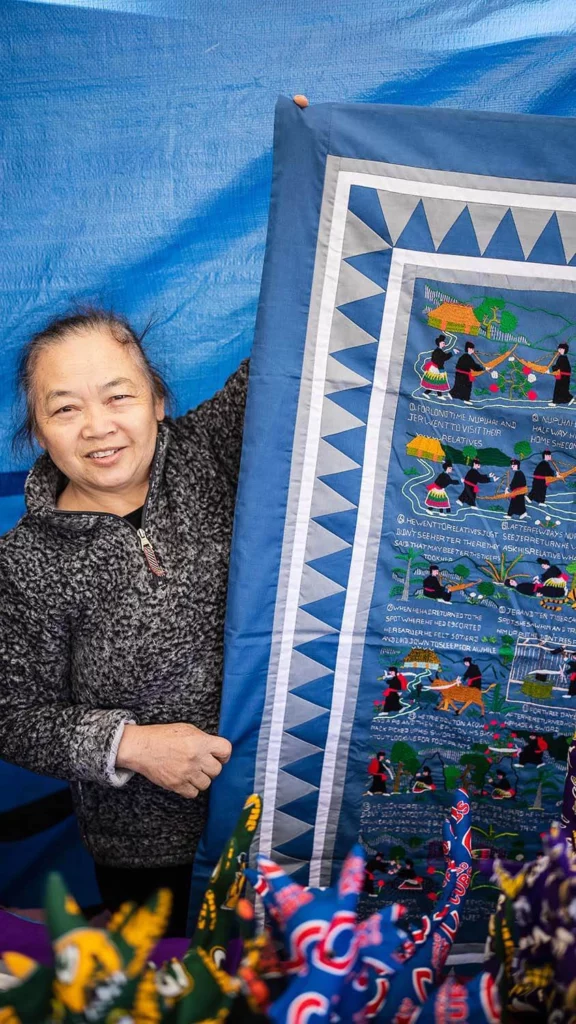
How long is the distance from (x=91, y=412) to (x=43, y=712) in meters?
0.45

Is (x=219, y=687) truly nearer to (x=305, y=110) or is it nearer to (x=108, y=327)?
(x=108, y=327)

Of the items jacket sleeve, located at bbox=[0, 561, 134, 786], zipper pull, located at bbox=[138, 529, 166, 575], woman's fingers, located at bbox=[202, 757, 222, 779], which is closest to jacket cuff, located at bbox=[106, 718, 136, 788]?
jacket sleeve, located at bbox=[0, 561, 134, 786]

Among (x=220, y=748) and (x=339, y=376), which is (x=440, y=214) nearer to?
(x=339, y=376)

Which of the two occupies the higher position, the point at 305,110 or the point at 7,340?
the point at 305,110

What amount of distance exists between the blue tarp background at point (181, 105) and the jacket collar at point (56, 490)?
1.35ft

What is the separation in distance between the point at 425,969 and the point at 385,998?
53 millimetres

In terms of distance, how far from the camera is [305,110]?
45.4 inches

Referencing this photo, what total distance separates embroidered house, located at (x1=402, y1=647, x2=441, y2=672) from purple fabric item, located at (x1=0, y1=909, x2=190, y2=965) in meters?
0.50

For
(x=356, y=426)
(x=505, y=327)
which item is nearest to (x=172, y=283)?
(x=356, y=426)

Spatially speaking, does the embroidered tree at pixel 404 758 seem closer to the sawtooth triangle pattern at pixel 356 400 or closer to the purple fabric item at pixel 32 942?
the purple fabric item at pixel 32 942

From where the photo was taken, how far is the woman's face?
1.17 m

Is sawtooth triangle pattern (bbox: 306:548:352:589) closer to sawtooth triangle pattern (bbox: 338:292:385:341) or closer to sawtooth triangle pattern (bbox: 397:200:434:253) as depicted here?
sawtooth triangle pattern (bbox: 338:292:385:341)

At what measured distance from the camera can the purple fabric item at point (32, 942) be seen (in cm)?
101

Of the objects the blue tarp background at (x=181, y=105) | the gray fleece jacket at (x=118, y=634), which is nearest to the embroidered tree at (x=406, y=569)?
the gray fleece jacket at (x=118, y=634)
